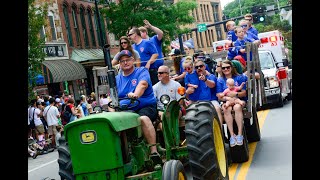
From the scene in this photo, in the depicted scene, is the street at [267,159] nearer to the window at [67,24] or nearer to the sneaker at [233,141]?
the sneaker at [233,141]

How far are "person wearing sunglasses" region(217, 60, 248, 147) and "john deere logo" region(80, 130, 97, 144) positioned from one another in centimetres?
468

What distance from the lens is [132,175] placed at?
336 inches

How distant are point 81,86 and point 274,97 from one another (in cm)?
2598

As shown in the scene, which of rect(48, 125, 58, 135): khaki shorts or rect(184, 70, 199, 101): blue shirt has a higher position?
rect(184, 70, 199, 101): blue shirt

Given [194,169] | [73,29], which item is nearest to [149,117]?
[194,169]

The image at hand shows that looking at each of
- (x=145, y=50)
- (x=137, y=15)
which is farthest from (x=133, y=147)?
(x=137, y=15)

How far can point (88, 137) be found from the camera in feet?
26.2

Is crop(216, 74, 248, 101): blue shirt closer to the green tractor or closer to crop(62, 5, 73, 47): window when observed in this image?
the green tractor

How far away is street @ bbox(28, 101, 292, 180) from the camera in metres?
11.1

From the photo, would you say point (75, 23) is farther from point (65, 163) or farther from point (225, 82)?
point (65, 163)

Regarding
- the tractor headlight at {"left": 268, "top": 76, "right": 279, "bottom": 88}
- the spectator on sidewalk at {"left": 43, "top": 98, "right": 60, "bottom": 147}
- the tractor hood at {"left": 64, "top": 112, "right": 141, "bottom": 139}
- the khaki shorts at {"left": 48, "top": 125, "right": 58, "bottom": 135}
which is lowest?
the khaki shorts at {"left": 48, "top": 125, "right": 58, "bottom": 135}

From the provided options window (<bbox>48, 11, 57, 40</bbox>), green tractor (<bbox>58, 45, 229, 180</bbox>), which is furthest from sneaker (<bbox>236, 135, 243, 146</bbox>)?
window (<bbox>48, 11, 57, 40</bbox>)
